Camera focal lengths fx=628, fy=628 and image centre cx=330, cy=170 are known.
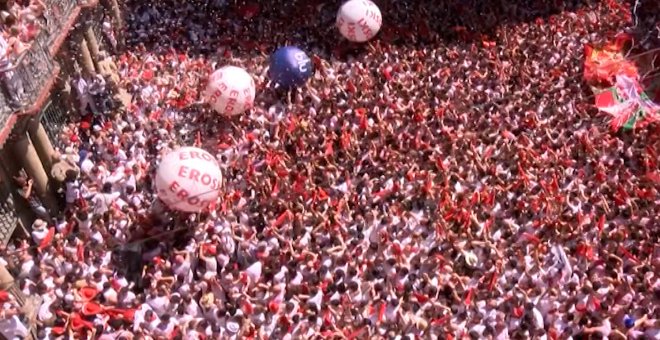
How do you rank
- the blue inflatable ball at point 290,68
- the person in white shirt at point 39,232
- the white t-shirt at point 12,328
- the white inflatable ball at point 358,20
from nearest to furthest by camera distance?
1. the white t-shirt at point 12,328
2. the person in white shirt at point 39,232
3. the blue inflatable ball at point 290,68
4. the white inflatable ball at point 358,20

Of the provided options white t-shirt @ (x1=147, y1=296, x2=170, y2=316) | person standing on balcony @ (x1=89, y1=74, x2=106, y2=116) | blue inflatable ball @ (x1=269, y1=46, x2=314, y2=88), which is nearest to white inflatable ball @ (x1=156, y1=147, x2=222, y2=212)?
white t-shirt @ (x1=147, y1=296, x2=170, y2=316)

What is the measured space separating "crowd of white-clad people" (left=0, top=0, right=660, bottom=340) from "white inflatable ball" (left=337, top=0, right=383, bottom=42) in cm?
56

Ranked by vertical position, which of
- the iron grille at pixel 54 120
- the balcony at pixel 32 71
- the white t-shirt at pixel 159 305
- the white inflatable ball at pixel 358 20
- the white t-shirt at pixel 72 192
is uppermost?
the balcony at pixel 32 71

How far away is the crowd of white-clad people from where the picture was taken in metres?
9.18

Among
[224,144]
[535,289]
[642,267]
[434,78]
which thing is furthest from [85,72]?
[642,267]

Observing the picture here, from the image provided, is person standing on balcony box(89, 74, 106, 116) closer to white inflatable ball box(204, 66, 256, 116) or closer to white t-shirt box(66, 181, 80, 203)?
white inflatable ball box(204, 66, 256, 116)

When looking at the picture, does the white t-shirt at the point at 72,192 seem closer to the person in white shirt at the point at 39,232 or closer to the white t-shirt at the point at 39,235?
the person in white shirt at the point at 39,232

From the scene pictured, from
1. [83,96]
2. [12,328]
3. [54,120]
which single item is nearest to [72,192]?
[54,120]

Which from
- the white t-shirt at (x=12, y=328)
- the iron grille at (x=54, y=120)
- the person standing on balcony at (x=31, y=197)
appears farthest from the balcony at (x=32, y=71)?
the white t-shirt at (x=12, y=328)

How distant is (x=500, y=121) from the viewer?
515 inches

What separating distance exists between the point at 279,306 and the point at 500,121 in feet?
21.5

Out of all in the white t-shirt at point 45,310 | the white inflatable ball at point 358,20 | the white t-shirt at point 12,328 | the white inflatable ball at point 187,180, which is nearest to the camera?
the white t-shirt at point 12,328

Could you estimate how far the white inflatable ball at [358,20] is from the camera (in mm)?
14727

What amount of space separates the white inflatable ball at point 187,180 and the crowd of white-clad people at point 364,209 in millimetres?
679
